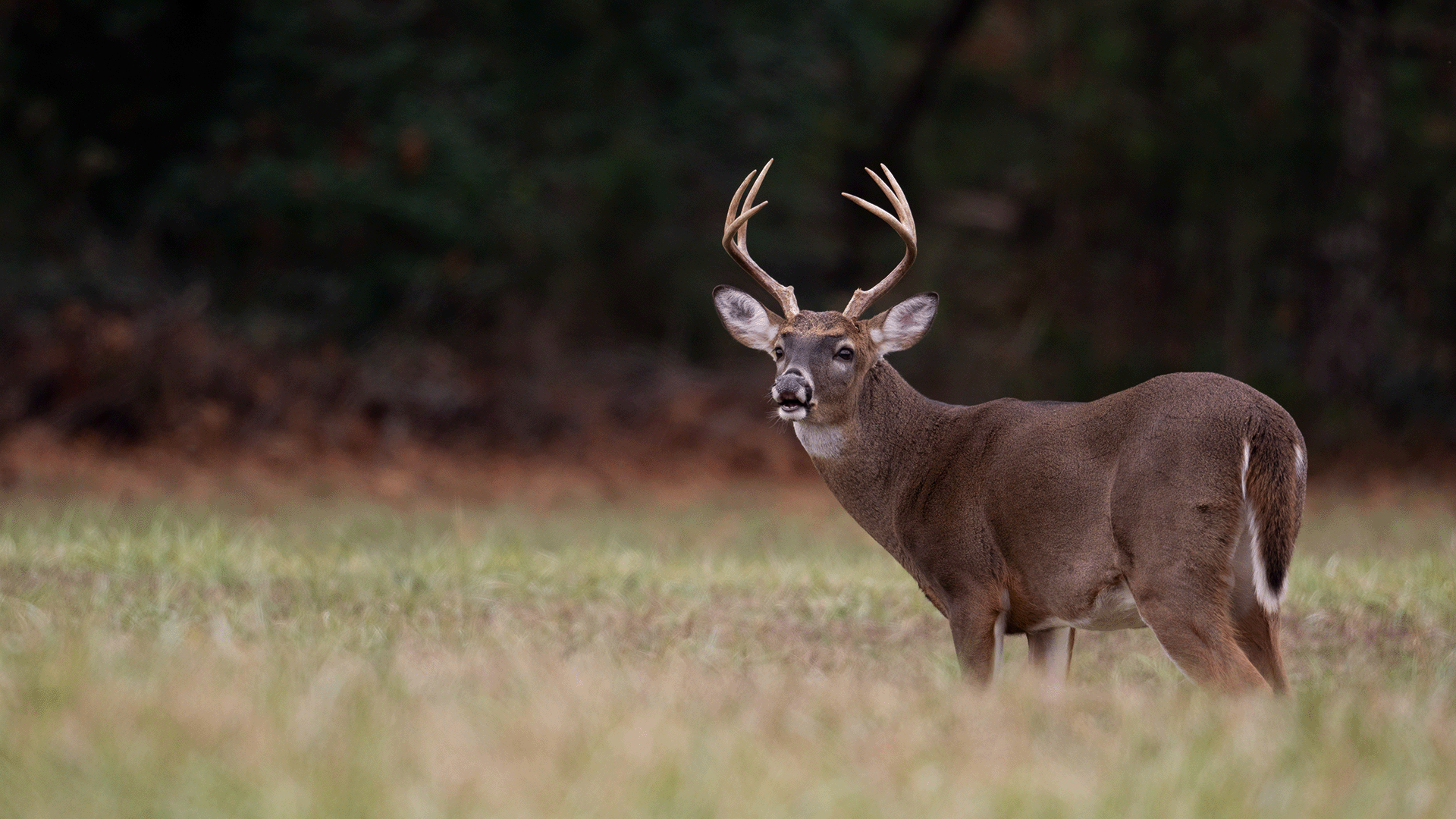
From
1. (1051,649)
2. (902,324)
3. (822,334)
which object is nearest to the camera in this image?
(1051,649)

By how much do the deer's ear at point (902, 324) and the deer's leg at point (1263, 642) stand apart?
1653mm

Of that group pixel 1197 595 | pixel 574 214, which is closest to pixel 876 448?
pixel 1197 595

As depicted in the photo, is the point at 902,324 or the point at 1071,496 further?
the point at 902,324

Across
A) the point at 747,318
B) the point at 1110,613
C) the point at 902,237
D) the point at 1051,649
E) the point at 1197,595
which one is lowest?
the point at 1051,649

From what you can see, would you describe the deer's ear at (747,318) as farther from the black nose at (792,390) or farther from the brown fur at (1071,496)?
the black nose at (792,390)

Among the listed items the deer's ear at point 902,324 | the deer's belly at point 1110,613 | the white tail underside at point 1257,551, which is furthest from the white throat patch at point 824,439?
the white tail underside at point 1257,551

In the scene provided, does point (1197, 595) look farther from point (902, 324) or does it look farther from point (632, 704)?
point (902, 324)

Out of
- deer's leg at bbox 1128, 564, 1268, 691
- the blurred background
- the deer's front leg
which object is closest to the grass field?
deer's leg at bbox 1128, 564, 1268, 691

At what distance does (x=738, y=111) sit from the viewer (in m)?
15.4

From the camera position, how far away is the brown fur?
421 cm

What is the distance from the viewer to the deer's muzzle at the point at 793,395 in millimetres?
5023

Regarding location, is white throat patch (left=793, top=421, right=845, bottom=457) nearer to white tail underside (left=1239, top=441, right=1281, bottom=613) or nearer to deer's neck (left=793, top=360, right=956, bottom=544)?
deer's neck (left=793, top=360, right=956, bottom=544)

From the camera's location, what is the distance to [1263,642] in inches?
172

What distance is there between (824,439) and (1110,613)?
1.30 meters
